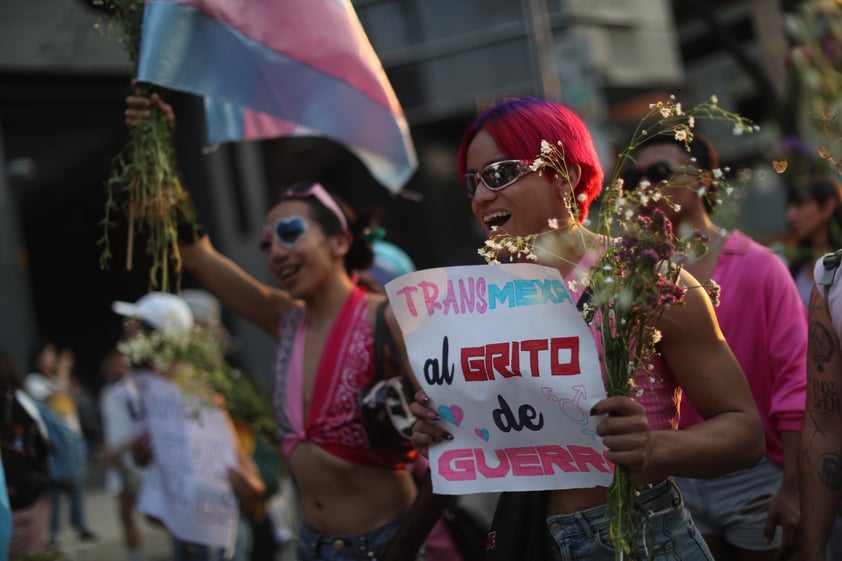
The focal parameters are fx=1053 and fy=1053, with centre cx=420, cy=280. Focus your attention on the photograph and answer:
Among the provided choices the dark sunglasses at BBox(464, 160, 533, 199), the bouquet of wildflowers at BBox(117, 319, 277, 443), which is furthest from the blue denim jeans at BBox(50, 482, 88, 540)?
the dark sunglasses at BBox(464, 160, 533, 199)

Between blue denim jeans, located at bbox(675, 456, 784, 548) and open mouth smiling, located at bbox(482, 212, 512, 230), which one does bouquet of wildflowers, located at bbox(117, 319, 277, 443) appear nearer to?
blue denim jeans, located at bbox(675, 456, 784, 548)

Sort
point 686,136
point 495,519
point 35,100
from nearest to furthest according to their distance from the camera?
point 686,136
point 495,519
point 35,100

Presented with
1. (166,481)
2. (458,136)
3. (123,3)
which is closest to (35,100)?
(458,136)

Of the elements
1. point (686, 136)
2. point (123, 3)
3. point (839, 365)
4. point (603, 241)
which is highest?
point (123, 3)

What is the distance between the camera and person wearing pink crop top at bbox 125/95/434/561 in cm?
385

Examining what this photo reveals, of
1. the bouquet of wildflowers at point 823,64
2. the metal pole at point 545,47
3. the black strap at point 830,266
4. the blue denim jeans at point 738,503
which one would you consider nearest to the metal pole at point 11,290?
the metal pole at point 545,47

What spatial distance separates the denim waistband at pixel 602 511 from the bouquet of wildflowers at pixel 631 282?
0.16 meters

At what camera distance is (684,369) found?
2.72 m

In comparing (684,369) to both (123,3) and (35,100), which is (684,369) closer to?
(123,3)

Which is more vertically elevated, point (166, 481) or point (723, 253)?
point (723, 253)

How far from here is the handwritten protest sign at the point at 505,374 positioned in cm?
260

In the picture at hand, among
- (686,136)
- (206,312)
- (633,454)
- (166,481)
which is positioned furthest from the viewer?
(206,312)

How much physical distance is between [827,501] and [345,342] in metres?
1.79

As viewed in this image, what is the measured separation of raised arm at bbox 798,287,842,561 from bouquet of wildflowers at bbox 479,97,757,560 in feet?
2.44
